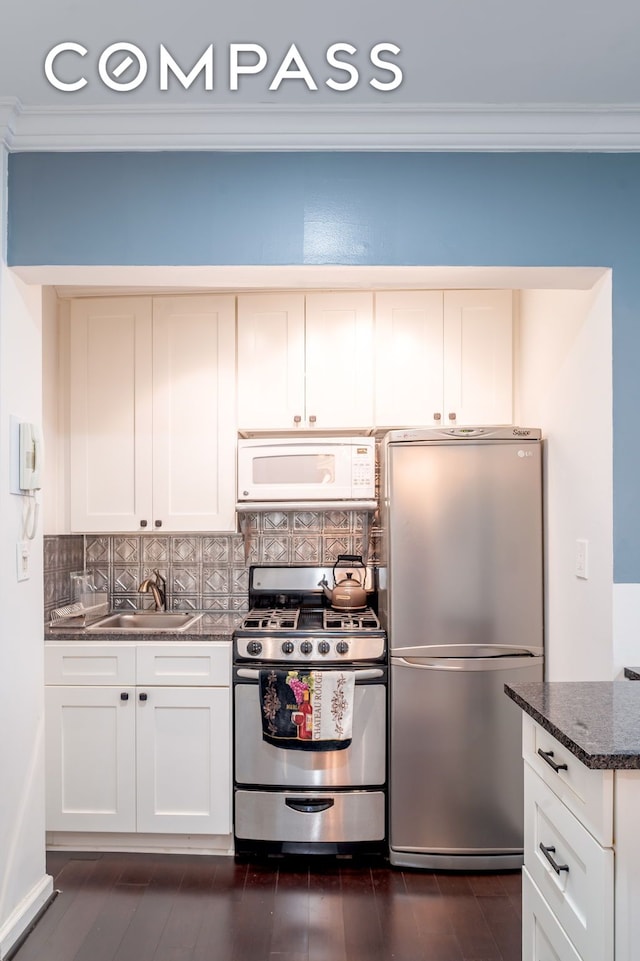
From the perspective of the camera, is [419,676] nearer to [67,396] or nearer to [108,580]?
[108,580]

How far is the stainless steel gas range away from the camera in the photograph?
286 cm

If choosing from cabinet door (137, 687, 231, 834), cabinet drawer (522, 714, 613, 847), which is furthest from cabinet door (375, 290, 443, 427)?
cabinet drawer (522, 714, 613, 847)

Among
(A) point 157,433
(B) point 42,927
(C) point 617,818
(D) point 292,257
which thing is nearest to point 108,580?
(A) point 157,433

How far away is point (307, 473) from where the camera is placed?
3.25 meters

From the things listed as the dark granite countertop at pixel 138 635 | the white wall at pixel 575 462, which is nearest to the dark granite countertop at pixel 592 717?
the white wall at pixel 575 462

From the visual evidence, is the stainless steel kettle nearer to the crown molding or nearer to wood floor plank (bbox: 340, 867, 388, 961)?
wood floor plank (bbox: 340, 867, 388, 961)

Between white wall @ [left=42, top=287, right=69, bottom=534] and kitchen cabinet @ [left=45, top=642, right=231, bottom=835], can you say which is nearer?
kitchen cabinet @ [left=45, top=642, right=231, bottom=835]

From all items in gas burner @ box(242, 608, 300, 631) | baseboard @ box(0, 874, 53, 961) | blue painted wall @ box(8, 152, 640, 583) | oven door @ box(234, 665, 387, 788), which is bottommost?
baseboard @ box(0, 874, 53, 961)

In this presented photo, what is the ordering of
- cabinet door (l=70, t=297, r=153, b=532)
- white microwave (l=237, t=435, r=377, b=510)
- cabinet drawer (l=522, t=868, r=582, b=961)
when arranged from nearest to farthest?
cabinet drawer (l=522, t=868, r=582, b=961) → white microwave (l=237, t=435, r=377, b=510) → cabinet door (l=70, t=297, r=153, b=532)

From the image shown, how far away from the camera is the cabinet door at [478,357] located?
3268 millimetres

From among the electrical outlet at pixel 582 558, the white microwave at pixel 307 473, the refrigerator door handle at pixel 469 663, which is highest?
the white microwave at pixel 307 473

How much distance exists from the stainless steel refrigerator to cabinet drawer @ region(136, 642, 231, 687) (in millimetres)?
715

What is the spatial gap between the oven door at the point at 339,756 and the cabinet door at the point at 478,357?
128 cm

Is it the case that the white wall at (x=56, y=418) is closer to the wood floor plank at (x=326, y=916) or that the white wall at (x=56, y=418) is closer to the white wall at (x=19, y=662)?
the white wall at (x=19, y=662)
